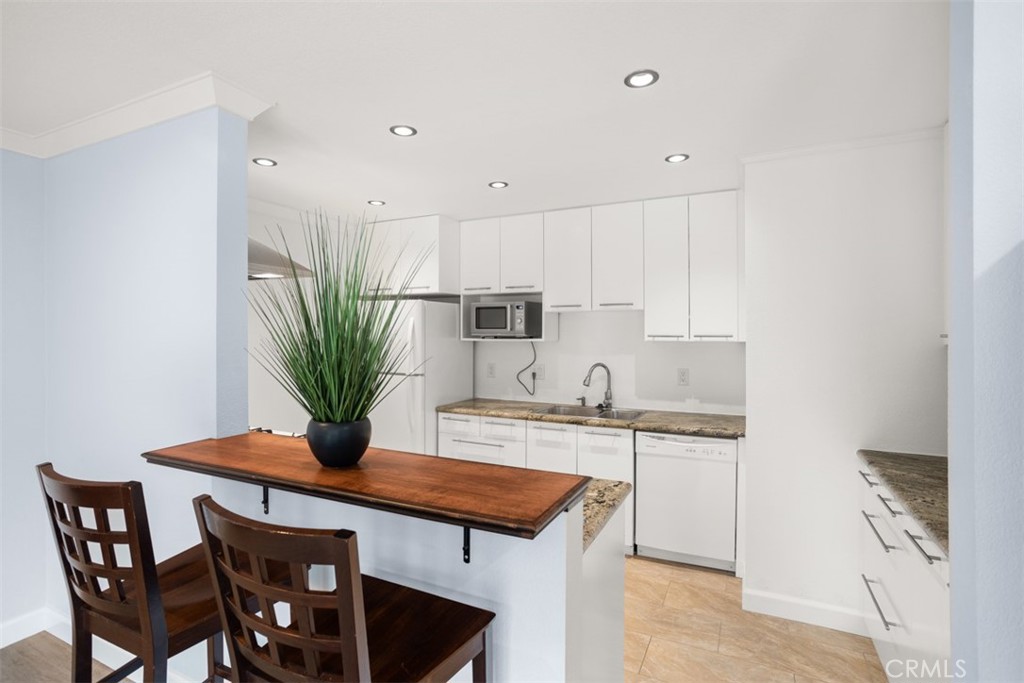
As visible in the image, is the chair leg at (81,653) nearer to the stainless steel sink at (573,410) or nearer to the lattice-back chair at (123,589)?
the lattice-back chair at (123,589)

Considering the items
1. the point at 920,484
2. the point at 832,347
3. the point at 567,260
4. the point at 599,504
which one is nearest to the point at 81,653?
the point at 599,504

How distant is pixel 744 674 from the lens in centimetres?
212

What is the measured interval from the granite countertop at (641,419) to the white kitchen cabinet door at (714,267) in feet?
1.93

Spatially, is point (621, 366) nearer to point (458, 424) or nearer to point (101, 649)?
point (458, 424)

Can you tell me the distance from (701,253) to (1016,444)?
2.57 meters

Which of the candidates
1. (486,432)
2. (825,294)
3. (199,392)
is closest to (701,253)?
(825,294)

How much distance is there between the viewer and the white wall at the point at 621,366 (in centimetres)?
358

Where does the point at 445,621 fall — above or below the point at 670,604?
above

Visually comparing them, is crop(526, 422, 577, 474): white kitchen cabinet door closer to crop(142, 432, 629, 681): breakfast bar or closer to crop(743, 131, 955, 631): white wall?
crop(743, 131, 955, 631): white wall

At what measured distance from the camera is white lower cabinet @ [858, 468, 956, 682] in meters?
1.38

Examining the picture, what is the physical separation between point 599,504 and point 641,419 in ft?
6.78

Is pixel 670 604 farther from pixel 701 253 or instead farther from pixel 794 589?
pixel 701 253

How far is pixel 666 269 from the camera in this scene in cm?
341

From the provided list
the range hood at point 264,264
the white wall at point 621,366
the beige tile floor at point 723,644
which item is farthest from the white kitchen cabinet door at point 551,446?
the range hood at point 264,264
